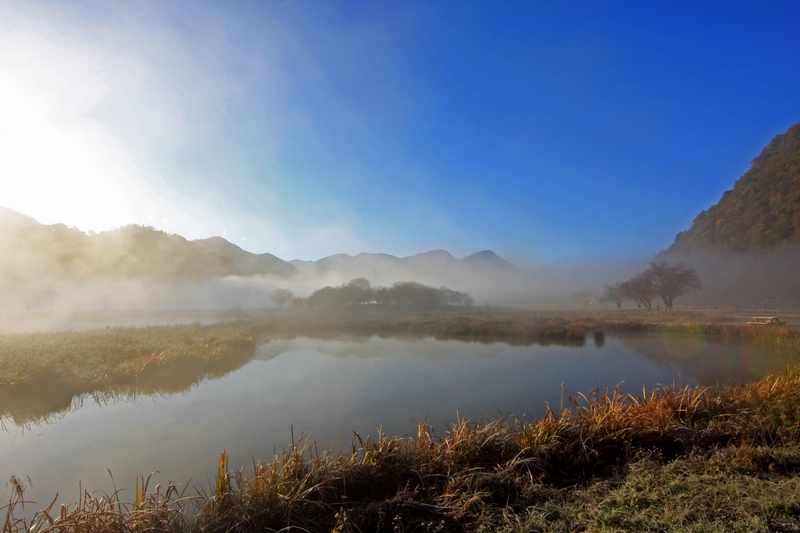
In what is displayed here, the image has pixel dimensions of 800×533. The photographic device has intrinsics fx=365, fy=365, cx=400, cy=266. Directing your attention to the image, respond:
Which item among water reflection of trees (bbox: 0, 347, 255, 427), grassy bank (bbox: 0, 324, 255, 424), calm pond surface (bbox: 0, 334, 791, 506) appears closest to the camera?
calm pond surface (bbox: 0, 334, 791, 506)

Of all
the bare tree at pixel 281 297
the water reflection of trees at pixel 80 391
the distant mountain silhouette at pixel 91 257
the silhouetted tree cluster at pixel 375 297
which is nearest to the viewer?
the water reflection of trees at pixel 80 391

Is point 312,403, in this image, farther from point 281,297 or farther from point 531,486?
point 281,297

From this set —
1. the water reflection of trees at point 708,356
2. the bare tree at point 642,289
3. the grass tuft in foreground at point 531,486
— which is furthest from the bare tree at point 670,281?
the grass tuft in foreground at point 531,486

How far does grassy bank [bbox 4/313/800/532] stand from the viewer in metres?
2.70

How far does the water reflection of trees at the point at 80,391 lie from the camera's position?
7633 mm

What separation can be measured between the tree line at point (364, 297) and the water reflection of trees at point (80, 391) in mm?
35780

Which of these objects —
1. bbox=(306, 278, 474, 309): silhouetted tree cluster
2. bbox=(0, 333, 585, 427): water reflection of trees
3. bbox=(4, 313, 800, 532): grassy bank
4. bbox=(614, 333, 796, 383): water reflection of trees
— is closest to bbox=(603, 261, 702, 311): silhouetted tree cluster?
bbox=(614, 333, 796, 383): water reflection of trees

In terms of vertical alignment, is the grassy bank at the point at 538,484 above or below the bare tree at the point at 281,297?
below

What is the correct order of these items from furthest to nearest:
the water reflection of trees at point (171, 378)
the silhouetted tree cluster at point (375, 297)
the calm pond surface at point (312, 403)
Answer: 1. the silhouetted tree cluster at point (375, 297)
2. the water reflection of trees at point (171, 378)
3. the calm pond surface at point (312, 403)

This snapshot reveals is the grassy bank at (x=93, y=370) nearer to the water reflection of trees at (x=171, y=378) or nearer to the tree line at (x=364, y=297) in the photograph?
the water reflection of trees at (x=171, y=378)

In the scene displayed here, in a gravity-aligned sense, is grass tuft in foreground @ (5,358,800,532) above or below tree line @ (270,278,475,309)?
below

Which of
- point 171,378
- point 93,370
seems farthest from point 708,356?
point 93,370

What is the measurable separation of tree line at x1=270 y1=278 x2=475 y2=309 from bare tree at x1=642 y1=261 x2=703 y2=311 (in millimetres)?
24580

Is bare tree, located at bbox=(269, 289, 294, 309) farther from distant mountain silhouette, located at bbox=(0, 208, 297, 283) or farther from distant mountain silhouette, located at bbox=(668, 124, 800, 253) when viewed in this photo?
distant mountain silhouette, located at bbox=(668, 124, 800, 253)
